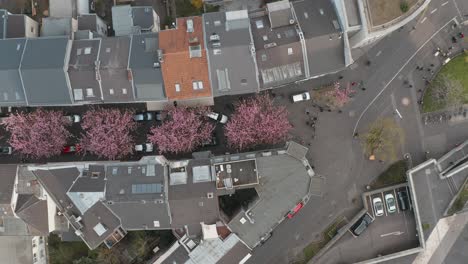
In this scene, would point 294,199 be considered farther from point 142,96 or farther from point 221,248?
point 142,96

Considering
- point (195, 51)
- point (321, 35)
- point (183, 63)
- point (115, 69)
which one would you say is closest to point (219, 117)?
point (183, 63)

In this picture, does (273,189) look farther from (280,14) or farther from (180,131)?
(280,14)

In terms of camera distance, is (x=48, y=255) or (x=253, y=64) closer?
(x=253, y=64)

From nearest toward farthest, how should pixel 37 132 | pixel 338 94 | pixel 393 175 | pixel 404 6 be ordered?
pixel 404 6 < pixel 37 132 < pixel 338 94 < pixel 393 175

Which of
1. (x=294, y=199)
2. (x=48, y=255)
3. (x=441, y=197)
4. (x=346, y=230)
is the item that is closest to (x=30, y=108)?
(x=48, y=255)

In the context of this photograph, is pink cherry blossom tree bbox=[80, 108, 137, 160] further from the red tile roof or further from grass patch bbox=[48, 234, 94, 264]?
grass patch bbox=[48, 234, 94, 264]

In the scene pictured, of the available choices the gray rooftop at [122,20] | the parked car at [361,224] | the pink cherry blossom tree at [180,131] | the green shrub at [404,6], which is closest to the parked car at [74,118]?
the pink cherry blossom tree at [180,131]
